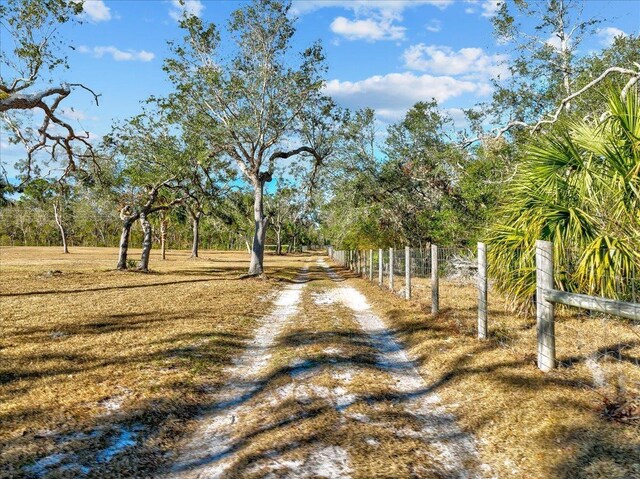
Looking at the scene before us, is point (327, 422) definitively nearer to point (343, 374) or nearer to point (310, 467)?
point (310, 467)

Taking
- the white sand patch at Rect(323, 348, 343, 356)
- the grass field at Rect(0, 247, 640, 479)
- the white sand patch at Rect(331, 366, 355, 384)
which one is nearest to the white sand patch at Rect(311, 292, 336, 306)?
the grass field at Rect(0, 247, 640, 479)

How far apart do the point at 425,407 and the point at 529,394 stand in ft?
3.35

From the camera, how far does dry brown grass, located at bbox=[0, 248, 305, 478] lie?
3496 millimetres

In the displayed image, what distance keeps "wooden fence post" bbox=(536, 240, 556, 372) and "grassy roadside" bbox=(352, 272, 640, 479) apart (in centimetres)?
16

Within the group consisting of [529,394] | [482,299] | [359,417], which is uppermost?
[482,299]

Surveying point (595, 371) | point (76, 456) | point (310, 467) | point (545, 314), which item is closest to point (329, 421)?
point (310, 467)

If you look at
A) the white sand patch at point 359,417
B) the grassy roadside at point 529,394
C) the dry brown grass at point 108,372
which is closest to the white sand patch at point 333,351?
the grassy roadside at point 529,394

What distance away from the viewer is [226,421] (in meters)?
4.09

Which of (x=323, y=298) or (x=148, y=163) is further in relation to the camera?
(x=148, y=163)

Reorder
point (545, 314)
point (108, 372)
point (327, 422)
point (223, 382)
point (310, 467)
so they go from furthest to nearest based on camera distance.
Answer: point (108, 372)
point (223, 382)
point (545, 314)
point (327, 422)
point (310, 467)

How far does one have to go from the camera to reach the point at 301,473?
302 centimetres

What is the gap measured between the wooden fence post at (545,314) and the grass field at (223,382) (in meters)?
0.18

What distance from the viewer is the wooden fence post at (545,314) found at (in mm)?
4988

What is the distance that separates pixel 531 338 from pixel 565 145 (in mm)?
3187
